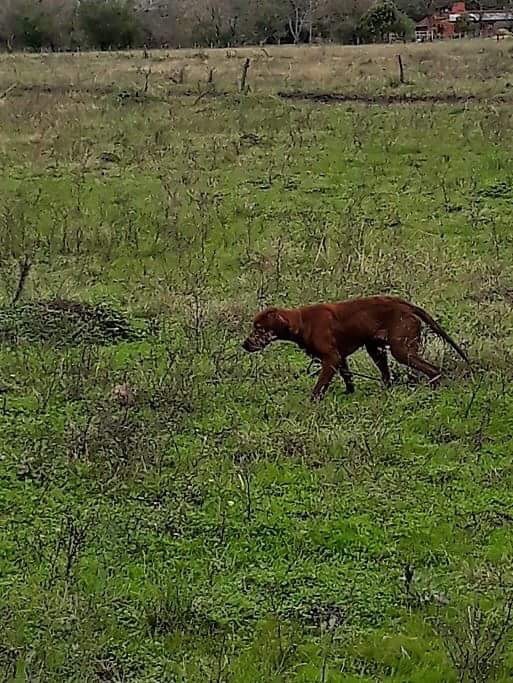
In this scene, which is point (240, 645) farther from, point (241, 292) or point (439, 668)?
point (241, 292)

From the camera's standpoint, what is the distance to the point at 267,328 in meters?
7.97

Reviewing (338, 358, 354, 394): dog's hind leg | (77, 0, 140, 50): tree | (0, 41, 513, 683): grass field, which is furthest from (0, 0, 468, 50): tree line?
(338, 358, 354, 394): dog's hind leg

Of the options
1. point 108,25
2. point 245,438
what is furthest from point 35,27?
point 245,438

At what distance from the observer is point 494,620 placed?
478 cm

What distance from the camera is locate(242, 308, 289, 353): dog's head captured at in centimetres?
791

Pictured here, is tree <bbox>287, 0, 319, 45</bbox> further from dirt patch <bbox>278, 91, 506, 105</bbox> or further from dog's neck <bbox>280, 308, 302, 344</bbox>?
dog's neck <bbox>280, 308, 302, 344</bbox>

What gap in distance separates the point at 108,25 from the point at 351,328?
40.5 meters

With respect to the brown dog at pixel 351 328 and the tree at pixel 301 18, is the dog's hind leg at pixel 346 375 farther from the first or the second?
the tree at pixel 301 18

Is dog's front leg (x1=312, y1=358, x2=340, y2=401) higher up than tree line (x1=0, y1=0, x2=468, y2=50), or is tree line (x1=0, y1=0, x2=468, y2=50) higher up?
dog's front leg (x1=312, y1=358, x2=340, y2=401)

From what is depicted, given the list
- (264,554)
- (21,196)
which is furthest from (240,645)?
(21,196)

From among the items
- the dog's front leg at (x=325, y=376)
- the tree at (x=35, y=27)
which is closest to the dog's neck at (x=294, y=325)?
the dog's front leg at (x=325, y=376)

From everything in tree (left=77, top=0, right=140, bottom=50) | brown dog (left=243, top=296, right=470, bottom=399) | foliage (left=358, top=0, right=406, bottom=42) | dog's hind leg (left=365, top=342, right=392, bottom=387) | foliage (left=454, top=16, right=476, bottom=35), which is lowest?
foliage (left=454, top=16, right=476, bottom=35)

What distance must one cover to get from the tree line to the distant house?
3.02 metres

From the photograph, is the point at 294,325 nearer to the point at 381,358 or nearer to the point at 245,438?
the point at 381,358
